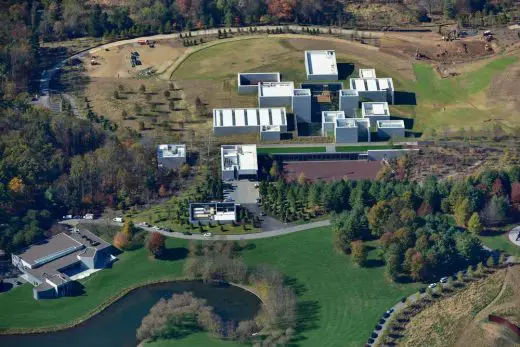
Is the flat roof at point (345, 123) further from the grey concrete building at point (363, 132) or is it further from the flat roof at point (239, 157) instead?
the flat roof at point (239, 157)

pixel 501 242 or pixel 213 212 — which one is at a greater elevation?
pixel 213 212

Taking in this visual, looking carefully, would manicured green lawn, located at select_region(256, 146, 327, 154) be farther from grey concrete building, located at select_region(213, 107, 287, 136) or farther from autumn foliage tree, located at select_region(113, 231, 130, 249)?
Result: autumn foliage tree, located at select_region(113, 231, 130, 249)

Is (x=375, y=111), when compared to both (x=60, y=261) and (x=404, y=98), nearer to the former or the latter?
(x=404, y=98)

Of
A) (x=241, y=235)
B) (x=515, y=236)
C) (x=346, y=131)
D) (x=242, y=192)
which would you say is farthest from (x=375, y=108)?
(x=241, y=235)

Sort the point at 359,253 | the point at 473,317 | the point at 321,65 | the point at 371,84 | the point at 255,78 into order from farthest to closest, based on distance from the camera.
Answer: the point at 321,65, the point at 255,78, the point at 371,84, the point at 359,253, the point at 473,317

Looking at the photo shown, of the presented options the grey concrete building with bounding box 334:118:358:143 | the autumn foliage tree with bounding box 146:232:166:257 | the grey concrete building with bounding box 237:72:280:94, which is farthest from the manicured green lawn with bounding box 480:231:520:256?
the grey concrete building with bounding box 237:72:280:94

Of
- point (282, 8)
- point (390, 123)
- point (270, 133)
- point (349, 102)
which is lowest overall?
point (270, 133)
